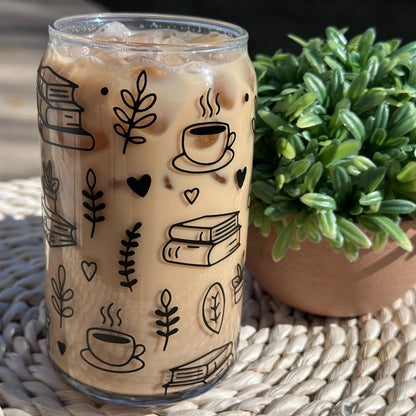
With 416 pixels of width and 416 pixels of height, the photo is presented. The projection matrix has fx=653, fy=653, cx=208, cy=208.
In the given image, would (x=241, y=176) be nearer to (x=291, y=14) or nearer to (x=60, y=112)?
(x=60, y=112)

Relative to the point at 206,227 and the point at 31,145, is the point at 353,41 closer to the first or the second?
the point at 206,227

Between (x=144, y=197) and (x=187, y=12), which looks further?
(x=187, y=12)

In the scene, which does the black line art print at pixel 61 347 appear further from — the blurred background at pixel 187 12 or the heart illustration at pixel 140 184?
the blurred background at pixel 187 12

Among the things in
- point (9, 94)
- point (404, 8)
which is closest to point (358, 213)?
point (9, 94)

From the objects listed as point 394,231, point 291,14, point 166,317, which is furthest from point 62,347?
point 291,14

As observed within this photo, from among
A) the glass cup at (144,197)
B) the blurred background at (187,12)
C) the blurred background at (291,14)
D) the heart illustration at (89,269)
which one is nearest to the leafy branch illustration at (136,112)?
the glass cup at (144,197)

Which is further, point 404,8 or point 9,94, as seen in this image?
point 404,8
